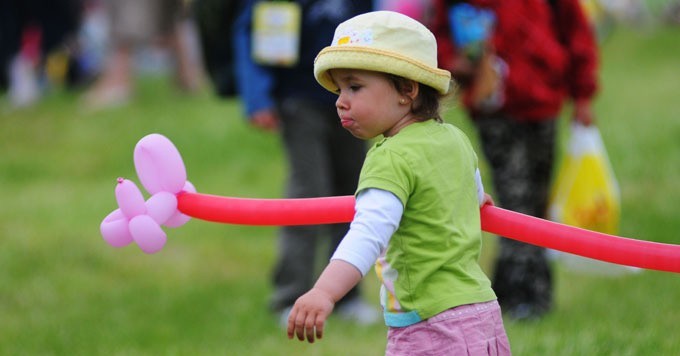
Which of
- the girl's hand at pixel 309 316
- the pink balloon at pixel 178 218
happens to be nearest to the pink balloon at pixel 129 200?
the pink balloon at pixel 178 218

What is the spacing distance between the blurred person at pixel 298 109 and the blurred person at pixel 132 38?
675cm

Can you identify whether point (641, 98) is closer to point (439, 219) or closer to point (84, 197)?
point (84, 197)

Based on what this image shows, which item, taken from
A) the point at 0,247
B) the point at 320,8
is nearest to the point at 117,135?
the point at 0,247

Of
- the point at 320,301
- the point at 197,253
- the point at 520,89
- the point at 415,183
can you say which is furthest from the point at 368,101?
the point at 197,253

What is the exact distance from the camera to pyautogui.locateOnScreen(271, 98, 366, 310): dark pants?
543 centimetres

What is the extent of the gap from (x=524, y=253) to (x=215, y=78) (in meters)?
1.80

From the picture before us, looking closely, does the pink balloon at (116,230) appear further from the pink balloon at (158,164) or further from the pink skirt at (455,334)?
the pink skirt at (455,334)

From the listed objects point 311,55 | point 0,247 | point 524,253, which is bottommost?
point 524,253

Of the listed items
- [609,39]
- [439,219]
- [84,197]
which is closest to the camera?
[439,219]

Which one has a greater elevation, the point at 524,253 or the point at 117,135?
the point at 117,135

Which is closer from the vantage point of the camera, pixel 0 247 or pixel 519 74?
pixel 519 74

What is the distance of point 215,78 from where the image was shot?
230 inches

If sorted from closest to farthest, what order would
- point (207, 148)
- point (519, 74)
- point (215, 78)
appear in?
point (519, 74), point (215, 78), point (207, 148)

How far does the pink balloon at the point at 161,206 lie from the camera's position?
3.21 metres
